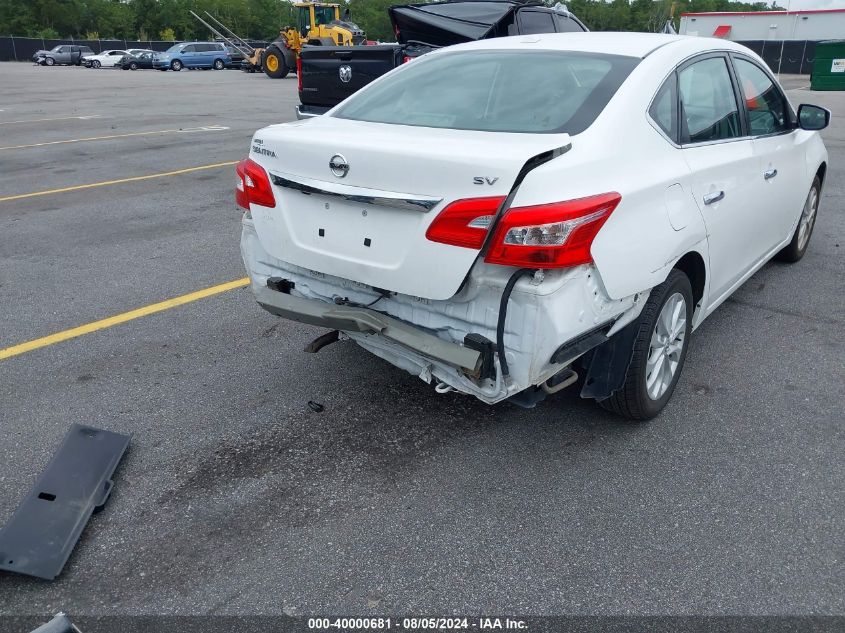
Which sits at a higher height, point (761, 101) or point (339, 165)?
point (761, 101)

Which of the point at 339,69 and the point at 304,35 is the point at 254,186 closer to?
the point at 339,69

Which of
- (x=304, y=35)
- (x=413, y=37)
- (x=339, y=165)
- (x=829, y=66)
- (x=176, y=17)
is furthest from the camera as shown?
(x=176, y=17)

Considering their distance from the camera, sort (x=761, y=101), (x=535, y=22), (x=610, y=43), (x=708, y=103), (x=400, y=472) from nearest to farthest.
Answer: (x=400, y=472) < (x=610, y=43) < (x=708, y=103) < (x=761, y=101) < (x=535, y=22)

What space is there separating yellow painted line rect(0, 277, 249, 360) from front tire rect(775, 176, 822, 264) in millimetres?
4258

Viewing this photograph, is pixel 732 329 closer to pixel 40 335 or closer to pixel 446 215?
pixel 446 215

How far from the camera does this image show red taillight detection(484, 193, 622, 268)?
2666 millimetres

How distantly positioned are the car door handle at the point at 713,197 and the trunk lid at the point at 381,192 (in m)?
1.01

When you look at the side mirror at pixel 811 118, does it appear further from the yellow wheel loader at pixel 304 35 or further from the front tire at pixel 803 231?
A: the yellow wheel loader at pixel 304 35

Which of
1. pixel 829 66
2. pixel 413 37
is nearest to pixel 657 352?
pixel 413 37

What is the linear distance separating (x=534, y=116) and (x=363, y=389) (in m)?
1.66

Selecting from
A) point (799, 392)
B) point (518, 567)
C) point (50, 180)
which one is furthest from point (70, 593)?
point (50, 180)

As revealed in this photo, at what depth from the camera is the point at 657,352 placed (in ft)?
11.5

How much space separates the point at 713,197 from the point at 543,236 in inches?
55.8

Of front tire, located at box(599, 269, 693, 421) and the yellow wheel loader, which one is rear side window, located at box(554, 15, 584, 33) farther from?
the yellow wheel loader
